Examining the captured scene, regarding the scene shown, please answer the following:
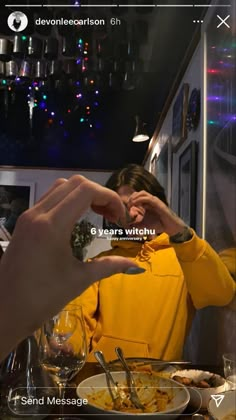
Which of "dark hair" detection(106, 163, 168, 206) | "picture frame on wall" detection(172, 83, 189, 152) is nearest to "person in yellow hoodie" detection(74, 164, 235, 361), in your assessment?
"dark hair" detection(106, 163, 168, 206)

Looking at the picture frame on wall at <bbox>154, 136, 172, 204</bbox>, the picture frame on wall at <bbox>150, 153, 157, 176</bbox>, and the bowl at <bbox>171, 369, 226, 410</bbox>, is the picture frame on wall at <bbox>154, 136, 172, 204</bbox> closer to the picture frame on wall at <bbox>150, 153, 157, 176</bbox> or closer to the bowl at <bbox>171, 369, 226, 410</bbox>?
the picture frame on wall at <bbox>150, 153, 157, 176</bbox>

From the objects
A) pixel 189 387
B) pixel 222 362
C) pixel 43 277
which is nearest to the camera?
pixel 43 277

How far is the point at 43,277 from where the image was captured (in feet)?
1.08

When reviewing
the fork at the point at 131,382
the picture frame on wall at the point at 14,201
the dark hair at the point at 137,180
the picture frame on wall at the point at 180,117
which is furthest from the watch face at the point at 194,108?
the fork at the point at 131,382

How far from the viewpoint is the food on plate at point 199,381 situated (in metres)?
0.60

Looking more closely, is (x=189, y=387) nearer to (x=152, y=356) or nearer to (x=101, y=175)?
(x=152, y=356)

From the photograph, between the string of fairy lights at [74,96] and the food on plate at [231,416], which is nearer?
the food on plate at [231,416]

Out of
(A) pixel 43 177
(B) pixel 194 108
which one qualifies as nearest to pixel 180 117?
(B) pixel 194 108

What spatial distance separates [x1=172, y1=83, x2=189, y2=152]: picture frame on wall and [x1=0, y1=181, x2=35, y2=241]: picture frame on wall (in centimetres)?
26

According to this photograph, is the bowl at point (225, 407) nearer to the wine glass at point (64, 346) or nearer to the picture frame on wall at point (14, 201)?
the wine glass at point (64, 346)

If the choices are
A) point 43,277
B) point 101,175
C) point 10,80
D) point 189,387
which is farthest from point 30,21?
point 189,387

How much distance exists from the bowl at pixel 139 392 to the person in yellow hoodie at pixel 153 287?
50 millimetres

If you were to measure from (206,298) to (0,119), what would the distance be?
1.53 feet

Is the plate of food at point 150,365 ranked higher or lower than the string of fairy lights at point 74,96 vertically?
lower
